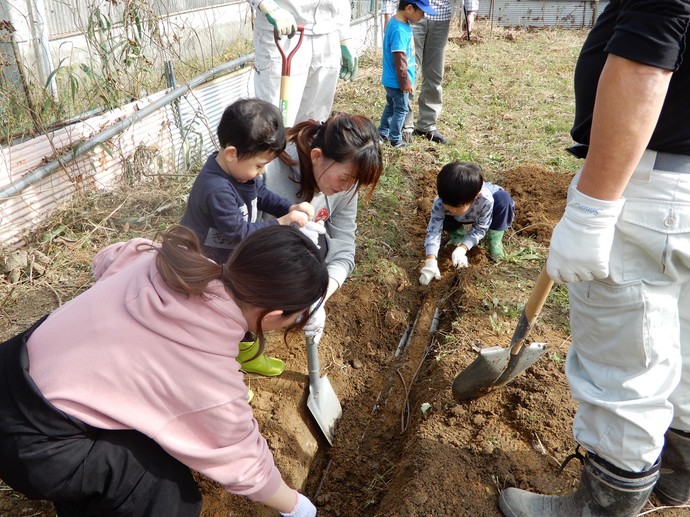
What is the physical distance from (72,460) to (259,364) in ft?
4.92

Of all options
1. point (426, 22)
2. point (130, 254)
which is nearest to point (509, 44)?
point (426, 22)

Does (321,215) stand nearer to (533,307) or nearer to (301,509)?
(533,307)

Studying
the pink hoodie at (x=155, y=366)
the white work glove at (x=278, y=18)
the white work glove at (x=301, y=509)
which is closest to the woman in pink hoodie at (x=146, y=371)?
the pink hoodie at (x=155, y=366)

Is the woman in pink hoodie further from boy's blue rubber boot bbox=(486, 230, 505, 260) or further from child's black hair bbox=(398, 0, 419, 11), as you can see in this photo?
child's black hair bbox=(398, 0, 419, 11)

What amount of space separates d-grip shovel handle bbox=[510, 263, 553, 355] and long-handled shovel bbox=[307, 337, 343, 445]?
948 mm

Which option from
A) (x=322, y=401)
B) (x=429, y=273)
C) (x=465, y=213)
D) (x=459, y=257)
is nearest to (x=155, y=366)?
(x=322, y=401)

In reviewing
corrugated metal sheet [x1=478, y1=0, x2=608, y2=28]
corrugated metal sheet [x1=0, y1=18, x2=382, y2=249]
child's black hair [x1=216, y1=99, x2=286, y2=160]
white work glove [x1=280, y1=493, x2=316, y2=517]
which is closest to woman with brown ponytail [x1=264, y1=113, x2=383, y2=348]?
child's black hair [x1=216, y1=99, x2=286, y2=160]

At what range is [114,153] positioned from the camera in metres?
4.12

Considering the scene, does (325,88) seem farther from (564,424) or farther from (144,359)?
(144,359)

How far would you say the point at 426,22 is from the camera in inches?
239

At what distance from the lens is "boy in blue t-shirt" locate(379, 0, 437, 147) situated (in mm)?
5445

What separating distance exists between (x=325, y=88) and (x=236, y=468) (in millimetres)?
3336

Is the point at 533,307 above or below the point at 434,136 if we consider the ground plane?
above

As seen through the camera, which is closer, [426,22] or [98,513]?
[98,513]
